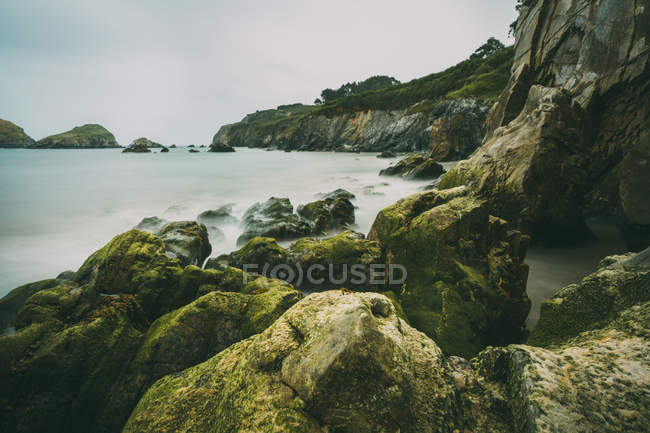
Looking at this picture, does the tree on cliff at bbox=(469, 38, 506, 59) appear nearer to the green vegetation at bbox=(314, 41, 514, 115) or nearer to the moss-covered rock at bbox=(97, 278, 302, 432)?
the green vegetation at bbox=(314, 41, 514, 115)

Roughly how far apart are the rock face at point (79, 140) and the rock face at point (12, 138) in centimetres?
998

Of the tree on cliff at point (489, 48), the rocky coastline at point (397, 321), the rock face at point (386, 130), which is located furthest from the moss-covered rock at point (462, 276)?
the tree on cliff at point (489, 48)

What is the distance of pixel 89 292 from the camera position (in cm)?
357

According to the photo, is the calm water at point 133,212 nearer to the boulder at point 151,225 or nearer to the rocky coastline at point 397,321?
the rocky coastline at point 397,321

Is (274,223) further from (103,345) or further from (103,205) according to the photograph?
(103,205)

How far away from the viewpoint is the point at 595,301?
8.69ft

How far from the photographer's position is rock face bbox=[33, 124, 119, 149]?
113 m

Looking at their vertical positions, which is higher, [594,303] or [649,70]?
[649,70]

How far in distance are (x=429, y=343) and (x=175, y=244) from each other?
7.19 metres

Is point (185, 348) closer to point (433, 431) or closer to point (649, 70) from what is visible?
point (433, 431)

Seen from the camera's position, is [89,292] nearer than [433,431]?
No

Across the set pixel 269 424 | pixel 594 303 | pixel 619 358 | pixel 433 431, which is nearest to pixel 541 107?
pixel 594 303

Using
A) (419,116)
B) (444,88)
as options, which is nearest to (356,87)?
(444,88)

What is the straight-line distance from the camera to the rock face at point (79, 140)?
371 feet
